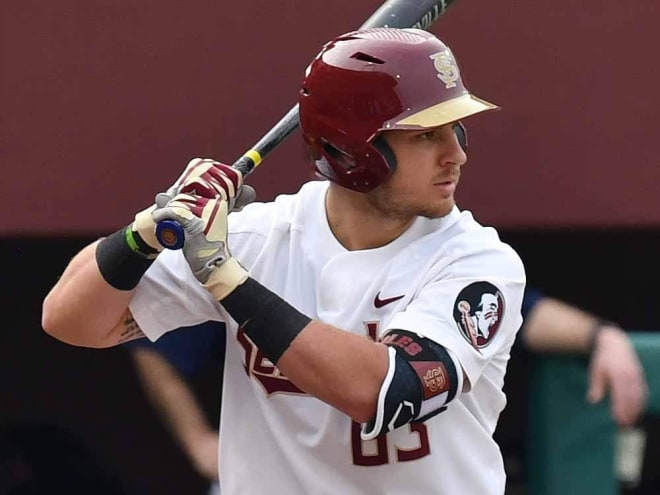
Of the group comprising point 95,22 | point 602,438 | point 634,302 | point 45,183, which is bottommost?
point 634,302

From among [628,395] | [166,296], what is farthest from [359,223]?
[628,395]

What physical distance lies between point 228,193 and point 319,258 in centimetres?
22

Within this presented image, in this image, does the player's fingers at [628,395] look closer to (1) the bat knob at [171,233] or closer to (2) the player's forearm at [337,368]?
(2) the player's forearm at [337,368]

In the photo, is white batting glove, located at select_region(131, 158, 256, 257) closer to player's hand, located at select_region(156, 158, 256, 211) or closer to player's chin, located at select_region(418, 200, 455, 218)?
player's hand, located at select_region(156, 158, 256, 211)

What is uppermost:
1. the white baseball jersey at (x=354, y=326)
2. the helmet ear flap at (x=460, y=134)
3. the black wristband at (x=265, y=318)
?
the helmet ear flap at (x=460, y=134)

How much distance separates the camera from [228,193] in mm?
2295

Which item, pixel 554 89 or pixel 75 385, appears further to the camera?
pixel 75 385

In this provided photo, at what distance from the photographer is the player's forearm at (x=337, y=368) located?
2.14m

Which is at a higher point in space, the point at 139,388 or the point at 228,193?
the point at 228,193

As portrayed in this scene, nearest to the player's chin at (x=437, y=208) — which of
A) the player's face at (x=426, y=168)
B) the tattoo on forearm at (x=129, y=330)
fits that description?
the player's face at (x=426, y=168)

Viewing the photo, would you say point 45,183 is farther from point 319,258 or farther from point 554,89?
point 319,258

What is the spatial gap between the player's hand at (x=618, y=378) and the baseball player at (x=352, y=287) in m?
0.47

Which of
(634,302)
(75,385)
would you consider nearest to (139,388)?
(75,385)

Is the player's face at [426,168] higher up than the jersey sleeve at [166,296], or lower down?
higher up
